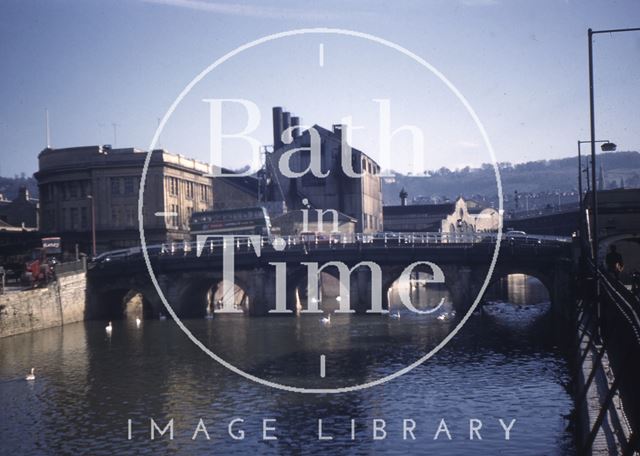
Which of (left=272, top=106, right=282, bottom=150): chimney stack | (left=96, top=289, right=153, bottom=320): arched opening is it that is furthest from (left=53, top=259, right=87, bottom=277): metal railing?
(left=272, top=106, right=282, bottom=150): chimney stack

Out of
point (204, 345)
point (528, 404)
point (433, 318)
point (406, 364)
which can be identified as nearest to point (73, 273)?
point (204, 345)

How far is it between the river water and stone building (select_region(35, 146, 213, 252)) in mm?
42110

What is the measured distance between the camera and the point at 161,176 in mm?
106812

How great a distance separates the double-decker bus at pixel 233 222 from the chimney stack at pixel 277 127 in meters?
30.6

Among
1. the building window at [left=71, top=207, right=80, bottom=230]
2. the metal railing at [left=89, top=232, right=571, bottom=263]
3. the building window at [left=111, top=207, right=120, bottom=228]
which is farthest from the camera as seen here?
the building window at [left=71, top=207, right=80, bottom=230]

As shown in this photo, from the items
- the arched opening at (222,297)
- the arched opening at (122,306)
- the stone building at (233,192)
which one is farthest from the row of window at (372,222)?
the arched opening at (122,306)

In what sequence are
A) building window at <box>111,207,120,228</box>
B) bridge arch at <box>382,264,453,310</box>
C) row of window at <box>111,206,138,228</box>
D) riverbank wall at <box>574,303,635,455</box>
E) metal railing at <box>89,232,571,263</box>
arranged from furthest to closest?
1. building window at <box>111,207,120,228</box>
2. row of window at <box>111,206,138,228</box>
3. bridge arch at <box>382,264,453,310</box>
4. metal railing at <box>89,232,571,263</box>
5. riverbank wall at <box>574,303,635,455</box>

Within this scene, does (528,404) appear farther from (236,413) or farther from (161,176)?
(161,176)

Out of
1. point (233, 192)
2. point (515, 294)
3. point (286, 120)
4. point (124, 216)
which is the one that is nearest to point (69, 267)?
point (124, 216)

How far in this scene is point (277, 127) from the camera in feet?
387

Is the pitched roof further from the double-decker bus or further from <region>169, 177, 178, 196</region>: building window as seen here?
the double-decker bus

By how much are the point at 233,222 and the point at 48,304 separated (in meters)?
22.5

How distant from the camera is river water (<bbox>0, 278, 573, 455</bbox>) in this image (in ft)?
104

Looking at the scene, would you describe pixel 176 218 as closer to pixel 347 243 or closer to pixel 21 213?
pixel 347 243
